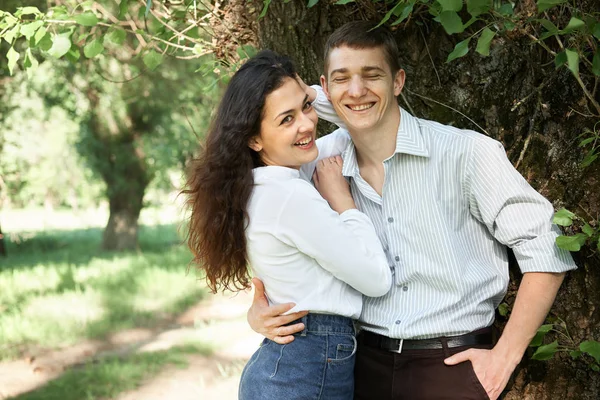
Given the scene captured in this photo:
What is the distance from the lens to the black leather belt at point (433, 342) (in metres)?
2.43

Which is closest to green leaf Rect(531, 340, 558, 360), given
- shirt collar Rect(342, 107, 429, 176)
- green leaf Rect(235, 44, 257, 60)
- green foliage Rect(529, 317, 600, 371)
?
green foliage Rect(529, 317, 600, 371)

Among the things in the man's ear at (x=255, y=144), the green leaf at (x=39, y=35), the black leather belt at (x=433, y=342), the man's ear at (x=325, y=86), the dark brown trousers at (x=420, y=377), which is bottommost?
the dark brown trousers at (x=420, y=377)

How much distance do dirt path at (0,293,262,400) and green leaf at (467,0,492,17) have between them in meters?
4.88

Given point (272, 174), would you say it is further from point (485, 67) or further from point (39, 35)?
point (39, 35)

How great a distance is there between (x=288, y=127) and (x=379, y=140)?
39 cm

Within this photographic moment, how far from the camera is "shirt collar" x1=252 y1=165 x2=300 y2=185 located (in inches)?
96.8

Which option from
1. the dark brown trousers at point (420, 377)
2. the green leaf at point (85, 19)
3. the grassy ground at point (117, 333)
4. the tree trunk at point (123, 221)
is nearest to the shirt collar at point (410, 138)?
the dark brown trousers at point (420, 377)

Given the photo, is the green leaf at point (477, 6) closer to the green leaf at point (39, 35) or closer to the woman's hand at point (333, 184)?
the woman's hand at point (333, 184)

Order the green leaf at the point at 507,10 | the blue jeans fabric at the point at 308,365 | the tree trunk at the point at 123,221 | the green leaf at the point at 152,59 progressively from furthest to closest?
1. the tree trunk at the point at 123,221
2. the green leaf at the point at 152,59
3. the blue jeans fabric at the point at 308,365
4. the green leaf at the point at 507,10

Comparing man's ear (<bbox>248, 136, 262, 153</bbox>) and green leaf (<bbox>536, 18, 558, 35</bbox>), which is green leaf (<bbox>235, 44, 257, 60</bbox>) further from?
green leaf (<bbox>536, 18, 558, 35</bbox>)

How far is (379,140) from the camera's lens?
2.65 metres

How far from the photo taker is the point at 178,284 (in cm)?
1080

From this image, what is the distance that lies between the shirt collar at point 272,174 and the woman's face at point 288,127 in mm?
72

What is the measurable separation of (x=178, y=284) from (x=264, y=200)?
28.5 ft
